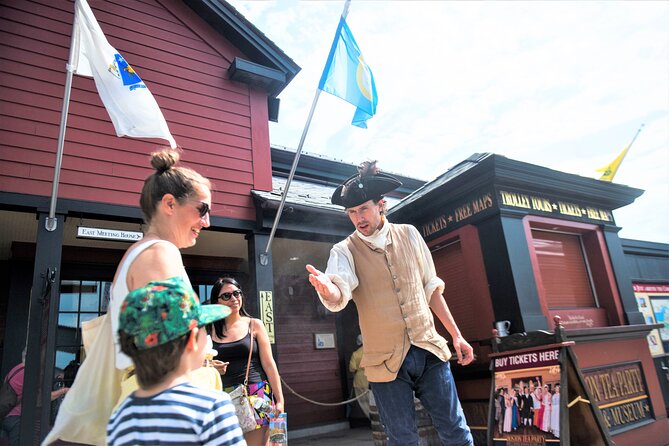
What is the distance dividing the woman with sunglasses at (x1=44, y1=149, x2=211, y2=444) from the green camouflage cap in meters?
0.12

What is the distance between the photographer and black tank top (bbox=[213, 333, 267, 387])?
11.2ft

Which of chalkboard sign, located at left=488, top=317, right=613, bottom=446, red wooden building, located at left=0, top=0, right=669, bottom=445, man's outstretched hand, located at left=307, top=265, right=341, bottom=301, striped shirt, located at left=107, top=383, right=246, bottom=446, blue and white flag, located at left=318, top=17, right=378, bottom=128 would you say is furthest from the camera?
red wooden building, located at left=0, top=0, right=669, bottom=445

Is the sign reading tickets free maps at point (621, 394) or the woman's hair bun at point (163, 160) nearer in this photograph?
the woman's hair bun at point (163, 160)

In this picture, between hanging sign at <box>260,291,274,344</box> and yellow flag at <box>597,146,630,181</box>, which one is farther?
yellow flag at <box>597,146,630,181</box>

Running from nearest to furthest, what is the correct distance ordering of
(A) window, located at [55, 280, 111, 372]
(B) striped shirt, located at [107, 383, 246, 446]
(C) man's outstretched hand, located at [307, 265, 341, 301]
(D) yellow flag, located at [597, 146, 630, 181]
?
(B) striped shirt, located at [107, 383, 246, 446] < (C) man's outstretched hand, located at [307, 265, 341, 301] < (A) window, located at [55, 280, 111, 372] < (D) yellow flag, located at [597, 146, 630, 181]

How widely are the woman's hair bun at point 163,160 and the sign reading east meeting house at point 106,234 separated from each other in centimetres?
416

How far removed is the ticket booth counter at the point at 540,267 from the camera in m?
5.20

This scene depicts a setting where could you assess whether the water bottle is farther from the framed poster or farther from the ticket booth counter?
the ticket booth counter

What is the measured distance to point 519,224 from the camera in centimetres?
572

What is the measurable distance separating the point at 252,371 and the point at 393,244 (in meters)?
1.69

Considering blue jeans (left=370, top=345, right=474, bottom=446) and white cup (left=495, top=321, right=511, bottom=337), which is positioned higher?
white cup (left=495, top=321, right=511, bottom=337)

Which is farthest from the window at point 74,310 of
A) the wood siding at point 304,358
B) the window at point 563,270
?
the window at point 563,270

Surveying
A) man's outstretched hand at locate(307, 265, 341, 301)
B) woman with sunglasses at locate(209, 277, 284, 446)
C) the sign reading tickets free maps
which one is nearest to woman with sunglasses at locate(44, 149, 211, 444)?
man's outstretched hand at locate(307, 265, 341, 301)

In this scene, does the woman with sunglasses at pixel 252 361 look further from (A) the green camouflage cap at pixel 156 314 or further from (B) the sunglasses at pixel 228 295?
(A) the green camouflage cap at pixel 156 314
